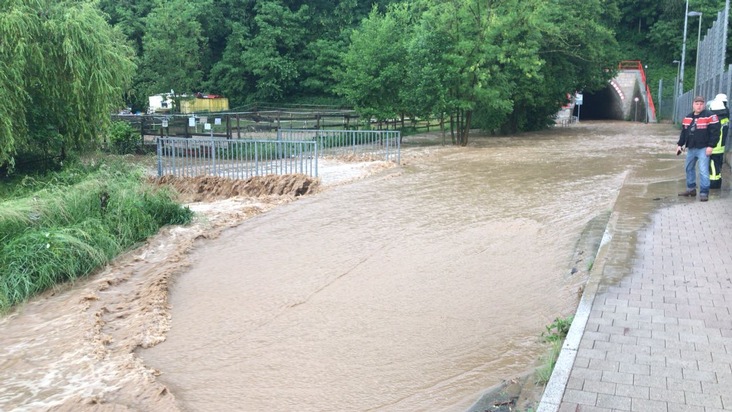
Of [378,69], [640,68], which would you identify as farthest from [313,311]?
[640,68]

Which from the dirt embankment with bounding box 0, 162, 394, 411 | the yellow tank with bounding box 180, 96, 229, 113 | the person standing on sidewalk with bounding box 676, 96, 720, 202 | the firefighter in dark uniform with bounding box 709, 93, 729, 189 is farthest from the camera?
the yellow tank with bounding box 180, 96, 229, 113

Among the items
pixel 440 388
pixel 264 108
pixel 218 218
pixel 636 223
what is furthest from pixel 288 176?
pixel 264 108

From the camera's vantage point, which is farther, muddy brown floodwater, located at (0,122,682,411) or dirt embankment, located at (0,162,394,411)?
muddy brown floodwater, located at (0,122,682,411)

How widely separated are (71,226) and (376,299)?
5237 millimetres

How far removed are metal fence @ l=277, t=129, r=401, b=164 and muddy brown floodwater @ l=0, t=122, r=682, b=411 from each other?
29.3ft

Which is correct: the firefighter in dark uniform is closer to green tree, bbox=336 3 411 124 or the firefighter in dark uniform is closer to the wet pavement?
the wet pavement

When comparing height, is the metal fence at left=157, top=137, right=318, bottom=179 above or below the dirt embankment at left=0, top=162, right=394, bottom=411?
above

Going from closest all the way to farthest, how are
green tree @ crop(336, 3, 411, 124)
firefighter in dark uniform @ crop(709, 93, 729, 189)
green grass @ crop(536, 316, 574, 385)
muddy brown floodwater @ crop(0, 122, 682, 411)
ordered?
green grass @ crop(536, 316, 574, 385)
muddy brown floodwater @ crop(0, 122, 682, 411)
firefighter in dark uniform @ crop(709, 93, 729, 189)
green tree @ crop(336, 3, 411, 124)

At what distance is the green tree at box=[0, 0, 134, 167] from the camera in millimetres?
14242

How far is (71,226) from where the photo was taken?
33.7 feet

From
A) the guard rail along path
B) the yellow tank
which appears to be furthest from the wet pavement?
the yellow tank

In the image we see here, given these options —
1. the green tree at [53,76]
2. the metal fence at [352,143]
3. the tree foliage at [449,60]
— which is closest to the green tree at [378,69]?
the tree foliage at [449,60]

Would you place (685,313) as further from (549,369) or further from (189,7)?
(189,7)

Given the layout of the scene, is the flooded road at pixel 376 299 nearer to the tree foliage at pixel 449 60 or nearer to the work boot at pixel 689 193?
the work boot at pixel 689 193
